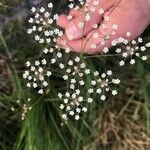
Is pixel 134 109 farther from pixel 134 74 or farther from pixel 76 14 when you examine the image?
pixel 76 14

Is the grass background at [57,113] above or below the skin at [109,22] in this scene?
below

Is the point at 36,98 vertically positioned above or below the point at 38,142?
above

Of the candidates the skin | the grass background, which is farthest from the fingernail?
the grass background

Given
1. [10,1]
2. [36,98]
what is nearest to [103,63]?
[36,98]

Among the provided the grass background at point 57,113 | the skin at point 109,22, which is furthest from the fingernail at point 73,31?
the grass background at point 57,113

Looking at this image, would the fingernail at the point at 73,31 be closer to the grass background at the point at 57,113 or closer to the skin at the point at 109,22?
the skin at the point at 109,22

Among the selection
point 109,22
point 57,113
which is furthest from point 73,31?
point 57,113

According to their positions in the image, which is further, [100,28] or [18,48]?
[18,48]

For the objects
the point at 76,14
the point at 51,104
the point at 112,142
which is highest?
the point at 76,14
